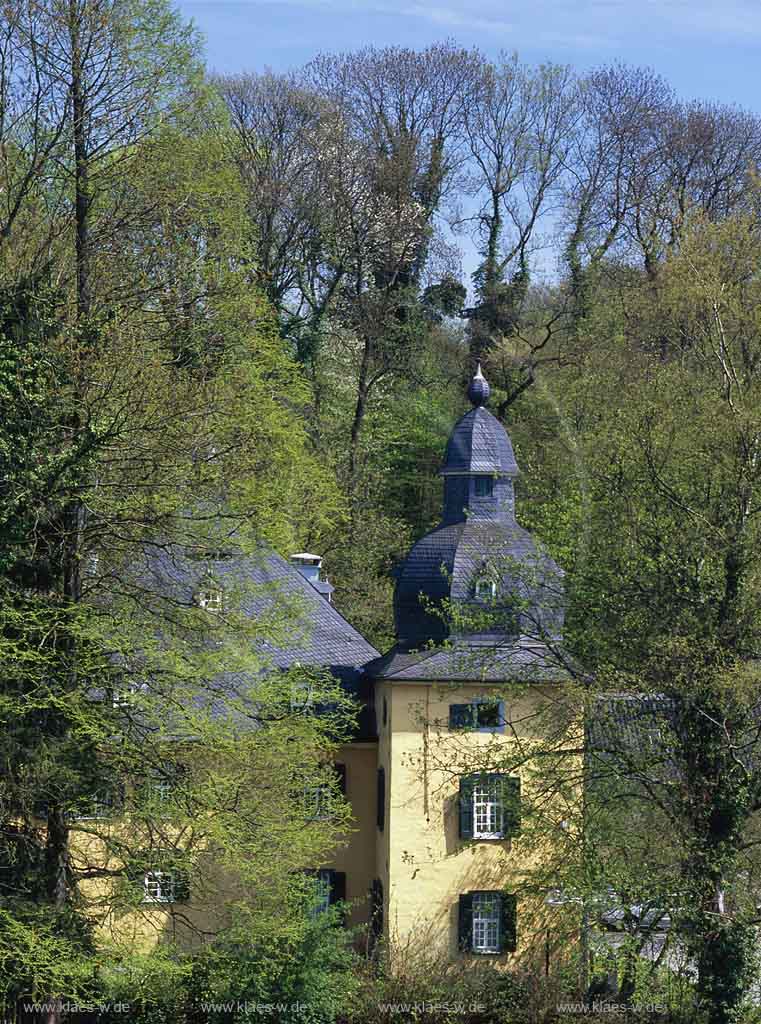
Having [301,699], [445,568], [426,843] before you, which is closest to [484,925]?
[426,843]

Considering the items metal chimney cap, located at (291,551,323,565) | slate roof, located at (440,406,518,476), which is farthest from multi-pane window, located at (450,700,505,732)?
metal chimney cap, located at (291,551,323,565)

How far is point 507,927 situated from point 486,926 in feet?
1.44

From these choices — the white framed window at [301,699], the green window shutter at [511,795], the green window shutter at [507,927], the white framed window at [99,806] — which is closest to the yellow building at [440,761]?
the green window shutter at [507,927]

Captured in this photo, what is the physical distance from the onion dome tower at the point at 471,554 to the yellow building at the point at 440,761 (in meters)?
0.03

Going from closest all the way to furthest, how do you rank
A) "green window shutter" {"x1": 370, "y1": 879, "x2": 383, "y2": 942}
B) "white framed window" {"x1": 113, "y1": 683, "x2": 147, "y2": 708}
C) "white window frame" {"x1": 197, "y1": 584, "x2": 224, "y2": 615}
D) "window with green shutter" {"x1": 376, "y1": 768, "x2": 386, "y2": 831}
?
"white framed window" {"x1": 113, "y1": 683, "x2": 147, "y2": 708}
"white window frame" {"x1": 197, "y1": 584, "x2": 224, "y2": 615}
"green window shutter" {"x1": 370, "y1": 879, "x2": 383, "y2": 942}
"window with green shutter" {"x1": 376, "y1": 768, "x2": 386, "y2": 831}

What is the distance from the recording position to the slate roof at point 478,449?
30688 mm

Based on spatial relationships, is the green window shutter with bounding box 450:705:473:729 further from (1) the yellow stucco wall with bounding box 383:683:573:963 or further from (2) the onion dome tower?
(2) the onion dome tower

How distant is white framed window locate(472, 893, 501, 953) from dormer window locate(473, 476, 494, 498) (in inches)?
310

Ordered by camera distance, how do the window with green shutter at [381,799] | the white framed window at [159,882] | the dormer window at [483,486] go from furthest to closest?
the dormer window at [483,486], the window with green shutter at [381,799], the white framed window at [159,882]

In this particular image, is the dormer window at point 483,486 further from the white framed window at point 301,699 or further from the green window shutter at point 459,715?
the white framed window at point 301,699

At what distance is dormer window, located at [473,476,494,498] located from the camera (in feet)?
100

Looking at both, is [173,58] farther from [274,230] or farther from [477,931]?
[274,230]

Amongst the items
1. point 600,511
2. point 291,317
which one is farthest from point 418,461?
point 600,511

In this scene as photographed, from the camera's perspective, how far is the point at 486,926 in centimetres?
2819
